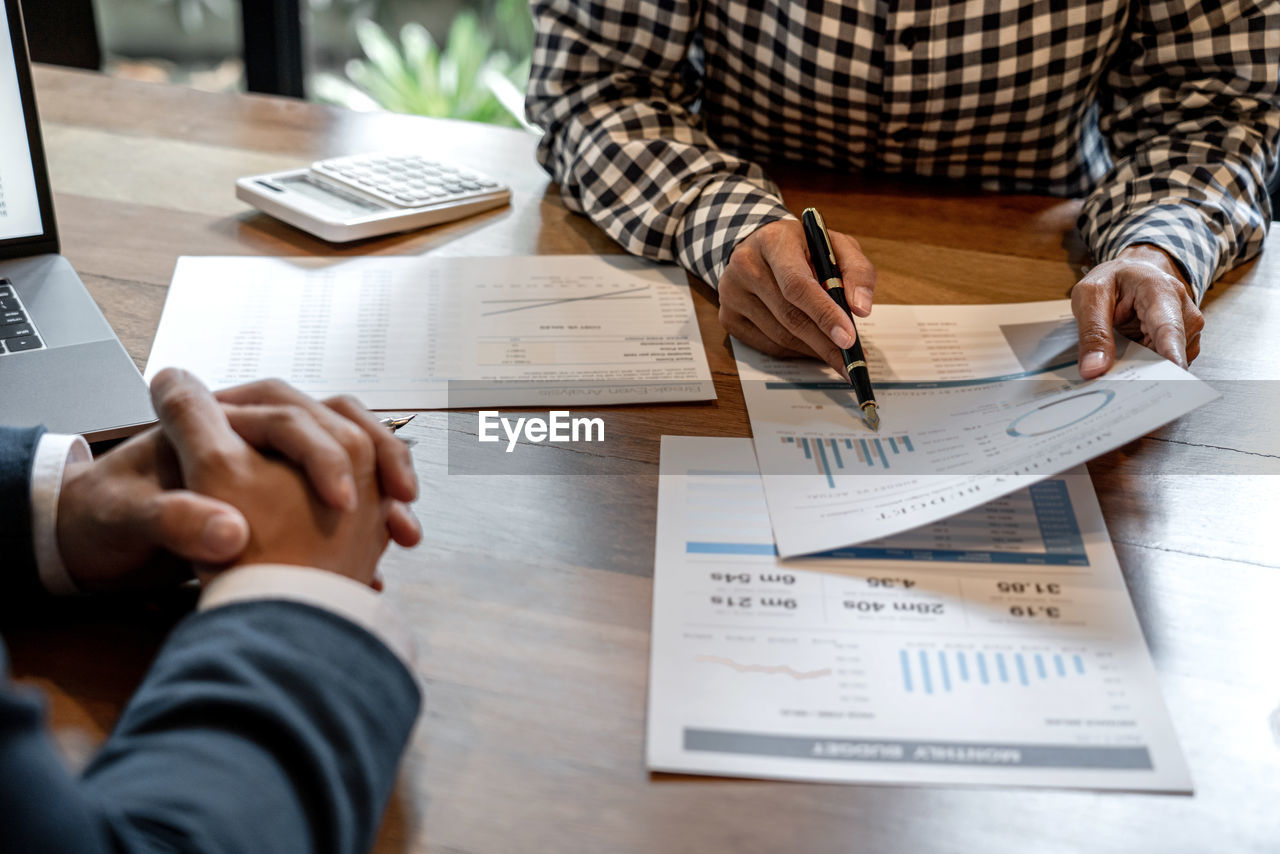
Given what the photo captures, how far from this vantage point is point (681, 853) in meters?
0.44

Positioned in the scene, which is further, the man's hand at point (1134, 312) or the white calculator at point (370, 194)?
the white calculator at point (370, 194)

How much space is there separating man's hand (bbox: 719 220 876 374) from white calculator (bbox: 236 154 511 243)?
34 cm

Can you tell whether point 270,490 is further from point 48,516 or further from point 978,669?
point 978,669

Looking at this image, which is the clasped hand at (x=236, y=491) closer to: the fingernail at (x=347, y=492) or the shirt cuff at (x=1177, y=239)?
the fingernail at (x=347, y=492)

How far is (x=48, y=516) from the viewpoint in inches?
21.5

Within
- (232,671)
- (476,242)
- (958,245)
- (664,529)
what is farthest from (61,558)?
(958,245)

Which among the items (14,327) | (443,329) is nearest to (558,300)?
(443,329)

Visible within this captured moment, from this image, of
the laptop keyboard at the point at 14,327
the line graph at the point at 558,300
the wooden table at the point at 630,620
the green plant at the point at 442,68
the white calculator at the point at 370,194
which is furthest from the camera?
the green plant at the point at 442,68

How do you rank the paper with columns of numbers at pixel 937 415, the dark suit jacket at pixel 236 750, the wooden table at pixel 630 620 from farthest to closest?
the paper with columns of numbers at pixel 937 415 < the wooden table at pixel 630 620 < the dark suit jacket at pixel 236 750

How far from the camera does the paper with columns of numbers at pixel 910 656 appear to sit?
1.60 ft

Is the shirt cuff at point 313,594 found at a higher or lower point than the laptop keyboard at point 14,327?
higher

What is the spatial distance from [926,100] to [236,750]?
3.17 ft
